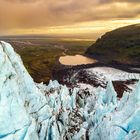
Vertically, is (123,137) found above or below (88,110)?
above

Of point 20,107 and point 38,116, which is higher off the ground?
point 20,107

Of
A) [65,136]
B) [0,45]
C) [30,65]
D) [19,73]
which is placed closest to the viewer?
[0,45]

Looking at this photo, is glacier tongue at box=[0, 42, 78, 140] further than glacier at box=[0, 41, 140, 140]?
No

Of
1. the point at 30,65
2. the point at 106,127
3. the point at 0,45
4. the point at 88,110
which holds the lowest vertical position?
the point at 30,65

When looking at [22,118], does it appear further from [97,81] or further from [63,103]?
[97,81]

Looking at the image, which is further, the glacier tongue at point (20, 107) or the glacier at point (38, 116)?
the glacier at point (38, 116)

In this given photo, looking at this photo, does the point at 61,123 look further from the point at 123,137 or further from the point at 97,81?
the point at 97,81

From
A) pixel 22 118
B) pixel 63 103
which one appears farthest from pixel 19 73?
pixel 63 103

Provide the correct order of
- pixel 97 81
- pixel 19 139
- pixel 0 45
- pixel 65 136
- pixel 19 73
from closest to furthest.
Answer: pixel 19 139 < pixel 0 45 < pixel 19 73 < pixel 65 136 < pixel 97 81

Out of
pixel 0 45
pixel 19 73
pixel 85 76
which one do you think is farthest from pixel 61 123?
pixel 85 76

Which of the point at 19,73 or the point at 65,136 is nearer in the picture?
the point at 19,73

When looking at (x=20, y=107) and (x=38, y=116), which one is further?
(x=38, y=116)
